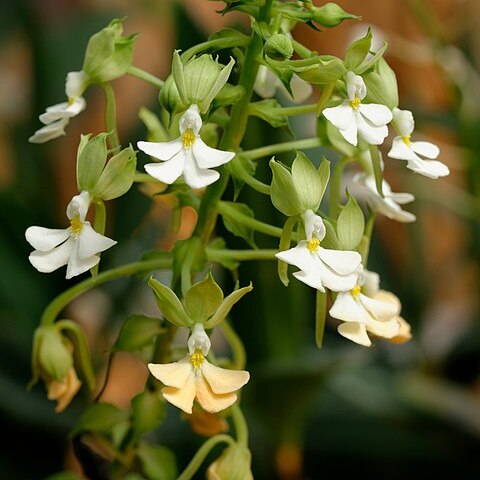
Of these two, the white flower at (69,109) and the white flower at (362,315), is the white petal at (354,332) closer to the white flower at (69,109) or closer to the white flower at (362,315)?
the white flower at (362,315)

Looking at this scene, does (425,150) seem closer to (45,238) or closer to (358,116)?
(358,116)

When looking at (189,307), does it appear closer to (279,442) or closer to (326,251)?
(326,251)

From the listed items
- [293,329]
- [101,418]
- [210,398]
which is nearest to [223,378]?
[210,398]

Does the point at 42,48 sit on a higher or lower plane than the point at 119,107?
higher

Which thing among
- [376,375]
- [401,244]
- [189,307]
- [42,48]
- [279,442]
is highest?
[189,307]

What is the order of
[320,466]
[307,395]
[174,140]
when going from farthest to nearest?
[320,466] < [307,395] < [174,140]

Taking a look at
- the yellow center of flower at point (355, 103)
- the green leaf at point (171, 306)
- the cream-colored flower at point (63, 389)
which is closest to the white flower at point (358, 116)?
the yellow center of flower at point (355, 103)

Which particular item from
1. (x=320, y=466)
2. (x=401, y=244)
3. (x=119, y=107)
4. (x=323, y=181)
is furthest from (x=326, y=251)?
(x=119, y=107)

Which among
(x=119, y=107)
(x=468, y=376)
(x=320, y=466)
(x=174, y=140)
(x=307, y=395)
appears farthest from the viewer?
(x=119, y=107)
